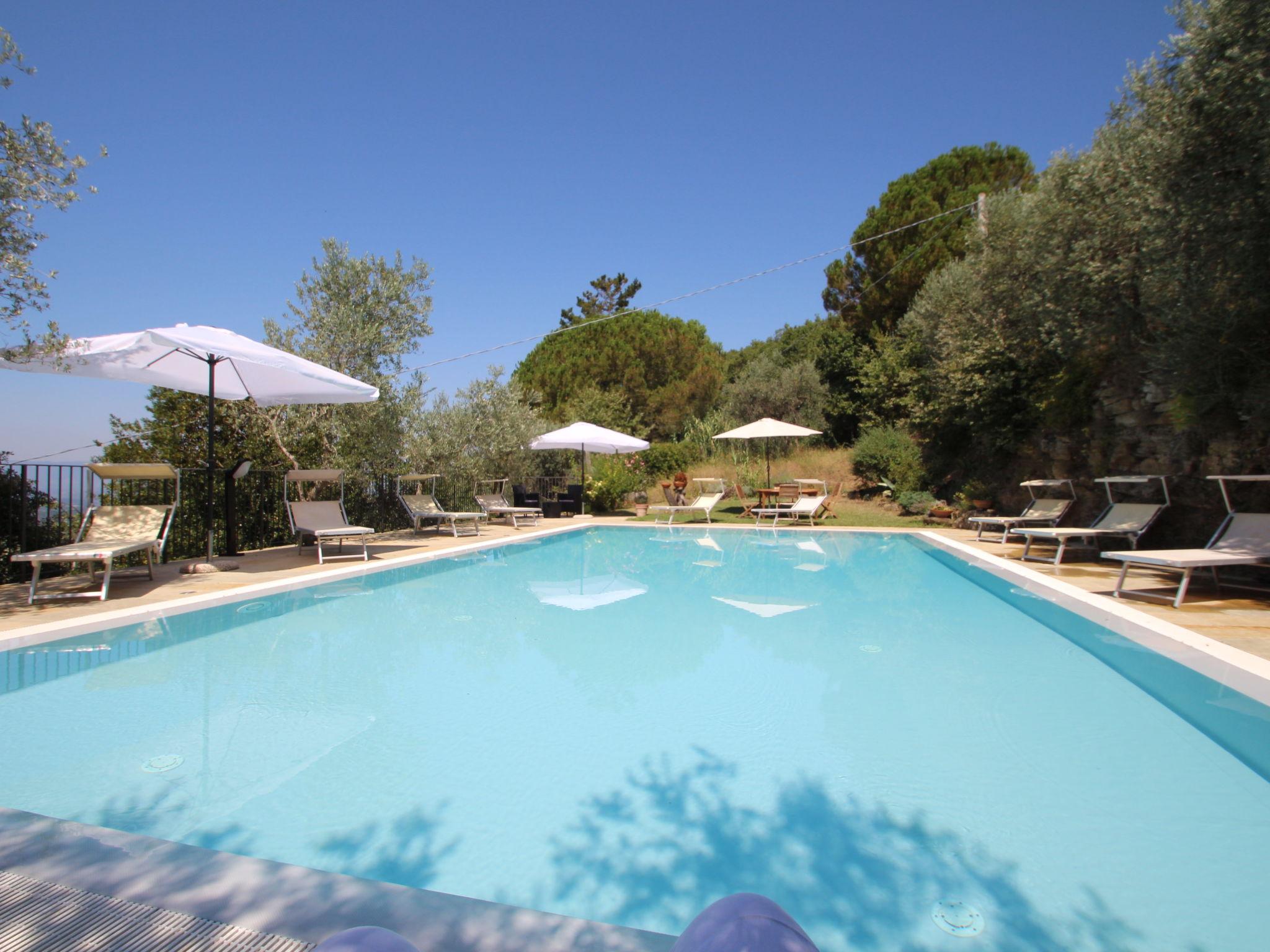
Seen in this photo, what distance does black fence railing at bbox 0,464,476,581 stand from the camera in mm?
6562

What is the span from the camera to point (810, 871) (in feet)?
7.19

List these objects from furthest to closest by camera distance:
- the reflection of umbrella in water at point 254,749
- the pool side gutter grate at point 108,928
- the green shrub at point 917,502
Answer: the green shrub at point 917,502 → the reflection of umbrella in water at point 254,749 → the pool side gutter grate at point 108,928

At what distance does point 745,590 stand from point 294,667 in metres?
4.54

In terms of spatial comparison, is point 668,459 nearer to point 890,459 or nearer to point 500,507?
point 890,459

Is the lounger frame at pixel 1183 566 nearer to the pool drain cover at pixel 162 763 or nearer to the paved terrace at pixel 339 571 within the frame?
the paved terrace at pixel 339 571

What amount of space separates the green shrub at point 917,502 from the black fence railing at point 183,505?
35.0 feet

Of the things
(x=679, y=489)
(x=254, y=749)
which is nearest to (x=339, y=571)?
(x=254, y=749)

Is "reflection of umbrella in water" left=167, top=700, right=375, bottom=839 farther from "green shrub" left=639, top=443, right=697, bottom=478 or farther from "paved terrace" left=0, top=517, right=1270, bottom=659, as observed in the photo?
"green shrub" left=639, top=443, right=697, bottom=478

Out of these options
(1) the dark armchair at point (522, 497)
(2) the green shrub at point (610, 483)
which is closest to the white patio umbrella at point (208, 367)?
(1) the dark armchair at point (522, 497)

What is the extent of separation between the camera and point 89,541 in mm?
6281

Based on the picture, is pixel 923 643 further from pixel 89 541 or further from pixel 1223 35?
pixel 89 541

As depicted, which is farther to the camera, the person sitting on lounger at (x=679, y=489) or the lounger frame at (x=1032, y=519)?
the person sitting on lounger at (x=679, y=489)

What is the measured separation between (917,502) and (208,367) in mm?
13255

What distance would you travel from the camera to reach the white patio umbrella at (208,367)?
588 centimetres
